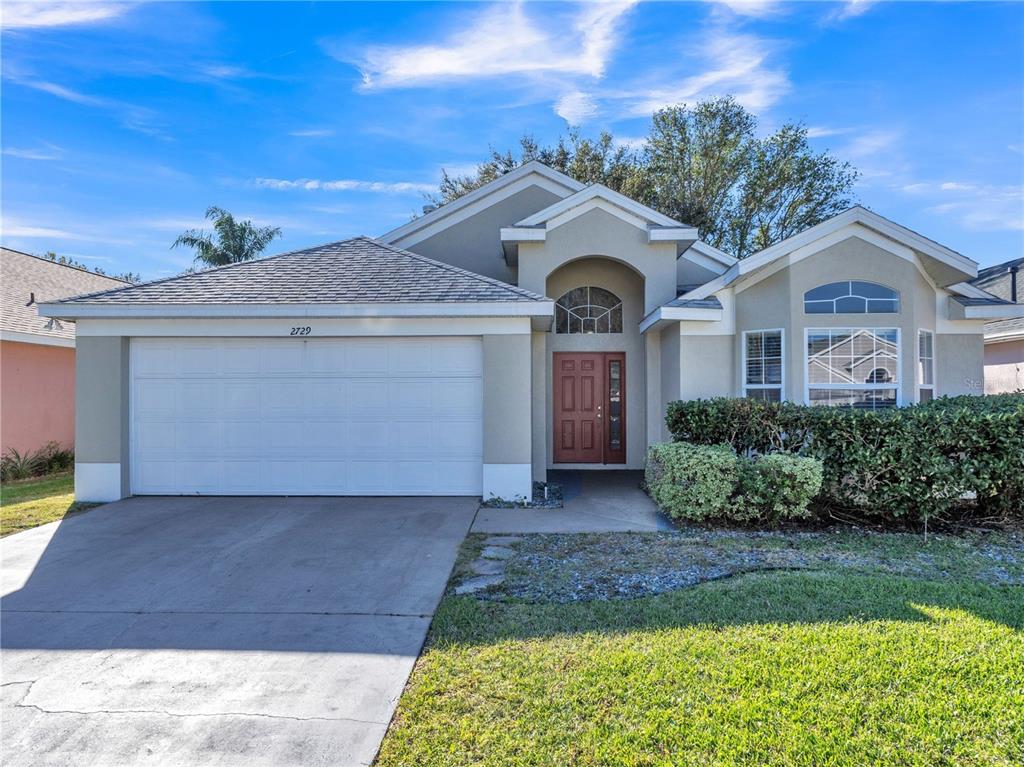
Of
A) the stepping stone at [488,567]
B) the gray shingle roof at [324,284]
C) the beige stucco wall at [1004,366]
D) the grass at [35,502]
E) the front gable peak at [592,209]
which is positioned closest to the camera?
the stepping stone at [488,567]

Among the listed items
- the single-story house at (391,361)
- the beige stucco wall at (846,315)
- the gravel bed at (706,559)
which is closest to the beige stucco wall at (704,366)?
the single-story house at (391,361)

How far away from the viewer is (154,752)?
2768 mm

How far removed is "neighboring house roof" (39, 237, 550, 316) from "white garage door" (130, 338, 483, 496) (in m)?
0.69

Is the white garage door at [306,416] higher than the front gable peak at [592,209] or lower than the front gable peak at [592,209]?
lower

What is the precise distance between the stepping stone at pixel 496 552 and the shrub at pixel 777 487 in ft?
10.5

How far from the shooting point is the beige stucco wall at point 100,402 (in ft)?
28.2

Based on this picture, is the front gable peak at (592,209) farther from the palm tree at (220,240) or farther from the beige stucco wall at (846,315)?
the palm tree at (220,240)

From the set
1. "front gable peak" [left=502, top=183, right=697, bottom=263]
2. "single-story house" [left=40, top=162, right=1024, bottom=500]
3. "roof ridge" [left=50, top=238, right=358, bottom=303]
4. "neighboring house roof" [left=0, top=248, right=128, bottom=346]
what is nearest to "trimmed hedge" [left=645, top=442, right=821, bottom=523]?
"single-story house" [left=40, top=162, right=1024, bottom=500]

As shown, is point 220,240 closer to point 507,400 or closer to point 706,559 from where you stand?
point 507,400

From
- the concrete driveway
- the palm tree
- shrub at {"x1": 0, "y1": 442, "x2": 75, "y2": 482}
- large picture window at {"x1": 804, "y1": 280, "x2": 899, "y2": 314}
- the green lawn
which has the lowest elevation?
the concrete driveway

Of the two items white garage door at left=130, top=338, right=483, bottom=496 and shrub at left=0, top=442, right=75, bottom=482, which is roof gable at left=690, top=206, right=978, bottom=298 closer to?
white garage door at left=130, top=338, right=483, bottom=496

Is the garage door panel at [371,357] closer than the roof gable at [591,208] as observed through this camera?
Yes

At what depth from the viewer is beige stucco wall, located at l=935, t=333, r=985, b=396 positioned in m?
9.88

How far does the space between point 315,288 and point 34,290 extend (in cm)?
1050
